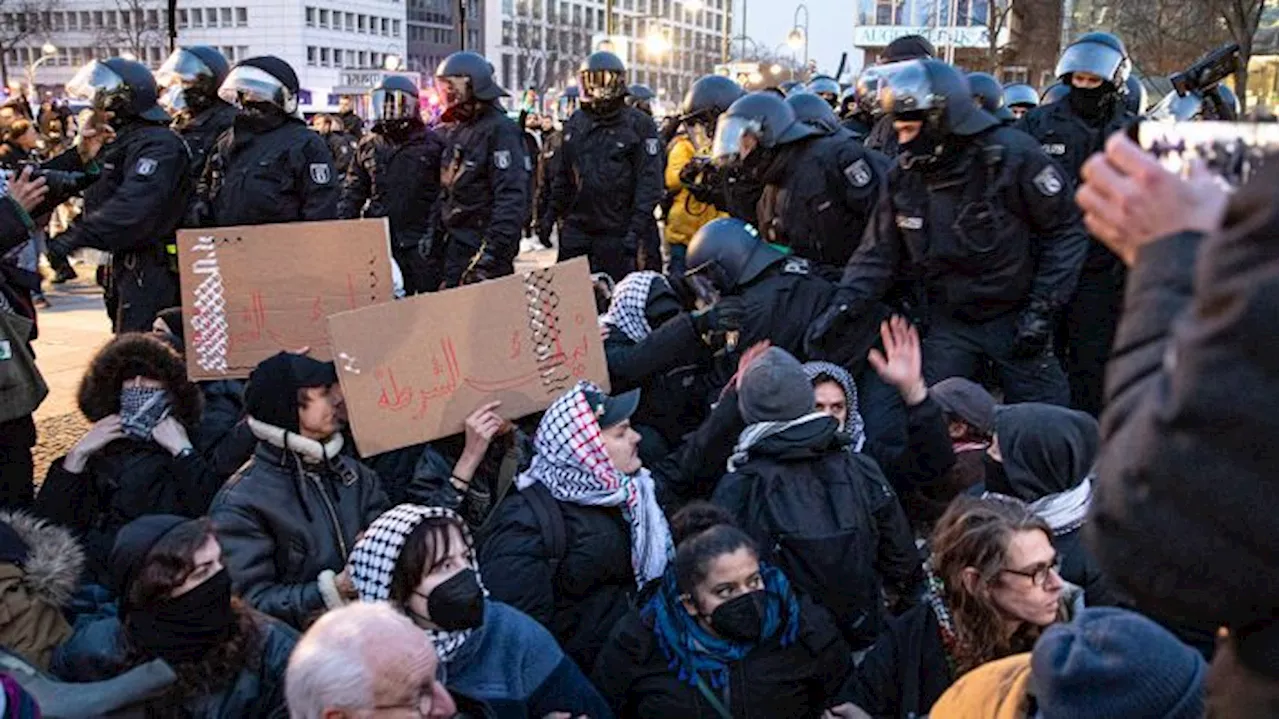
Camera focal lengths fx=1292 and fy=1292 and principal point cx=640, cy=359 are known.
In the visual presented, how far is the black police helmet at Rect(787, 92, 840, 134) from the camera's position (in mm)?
6668

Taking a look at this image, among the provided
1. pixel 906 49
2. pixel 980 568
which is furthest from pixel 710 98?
pixel 980 568

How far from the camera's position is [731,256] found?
5.25 m

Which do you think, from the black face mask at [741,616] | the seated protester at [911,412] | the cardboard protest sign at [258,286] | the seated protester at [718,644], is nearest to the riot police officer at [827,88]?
the cardboard protest sign at [258,286]

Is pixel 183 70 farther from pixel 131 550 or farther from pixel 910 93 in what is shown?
pixel 131 550

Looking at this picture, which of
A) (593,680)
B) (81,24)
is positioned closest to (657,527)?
(593,680)

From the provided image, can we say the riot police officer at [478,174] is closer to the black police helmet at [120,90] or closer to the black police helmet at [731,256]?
the black police helmet at [120,90]

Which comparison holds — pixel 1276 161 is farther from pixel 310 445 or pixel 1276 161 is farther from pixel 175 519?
pixel 310 445

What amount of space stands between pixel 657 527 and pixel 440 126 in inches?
234

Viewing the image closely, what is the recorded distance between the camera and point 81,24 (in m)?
96.1

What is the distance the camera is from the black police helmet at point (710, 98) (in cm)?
935

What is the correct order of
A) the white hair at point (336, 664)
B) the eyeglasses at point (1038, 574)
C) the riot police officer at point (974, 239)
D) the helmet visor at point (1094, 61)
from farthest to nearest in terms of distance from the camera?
the helmet visor at point (1094, 61), the riot police officer at point (974, 239), the eyeglasses at point (1038, 574), the white hair at point (336, 664)

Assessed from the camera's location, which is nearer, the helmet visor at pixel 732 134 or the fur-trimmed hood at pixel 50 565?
the fur-trimmed hood at pixel 50 565

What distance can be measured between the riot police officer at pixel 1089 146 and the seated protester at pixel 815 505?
339cm

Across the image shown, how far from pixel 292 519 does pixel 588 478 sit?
33.7 inches
